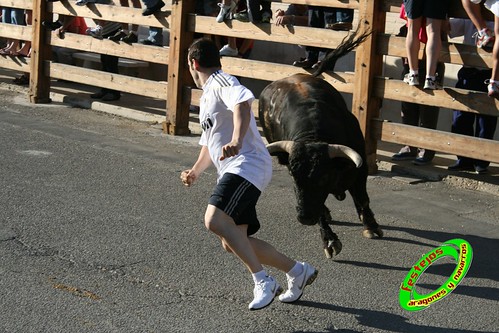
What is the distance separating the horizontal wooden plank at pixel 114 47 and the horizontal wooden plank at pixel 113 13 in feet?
1.06

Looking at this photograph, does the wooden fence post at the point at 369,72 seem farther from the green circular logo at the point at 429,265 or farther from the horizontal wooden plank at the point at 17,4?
the horizontal wooden plank at the point at 17,4

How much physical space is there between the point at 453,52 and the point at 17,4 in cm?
779

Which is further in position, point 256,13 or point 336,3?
point 256,13

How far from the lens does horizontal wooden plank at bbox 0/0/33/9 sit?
1373cm

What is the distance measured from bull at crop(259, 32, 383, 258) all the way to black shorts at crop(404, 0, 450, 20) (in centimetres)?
141

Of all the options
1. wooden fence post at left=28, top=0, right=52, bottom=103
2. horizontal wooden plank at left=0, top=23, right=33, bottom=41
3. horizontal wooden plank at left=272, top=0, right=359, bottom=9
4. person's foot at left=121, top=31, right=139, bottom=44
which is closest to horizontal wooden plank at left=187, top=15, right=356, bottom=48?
horizontal wooden plank at left=272, top=0, right=359, bottom=9

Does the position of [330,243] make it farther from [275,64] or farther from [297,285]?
[275,64]

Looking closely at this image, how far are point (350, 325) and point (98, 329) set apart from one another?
59.9 inches

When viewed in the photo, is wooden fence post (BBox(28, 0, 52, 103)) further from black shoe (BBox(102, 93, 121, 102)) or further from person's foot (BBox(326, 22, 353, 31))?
person's foot (BBox(326, 22, 353, 31))

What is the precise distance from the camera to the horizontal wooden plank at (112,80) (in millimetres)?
11953

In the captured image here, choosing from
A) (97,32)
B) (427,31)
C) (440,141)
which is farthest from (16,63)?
(440,141)

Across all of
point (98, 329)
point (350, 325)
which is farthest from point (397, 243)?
point (98, 329)

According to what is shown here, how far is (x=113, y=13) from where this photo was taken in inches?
484

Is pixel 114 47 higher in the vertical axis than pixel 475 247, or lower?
higher
